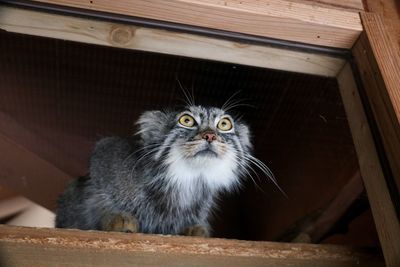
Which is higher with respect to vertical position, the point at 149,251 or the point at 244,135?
the point at 244,135

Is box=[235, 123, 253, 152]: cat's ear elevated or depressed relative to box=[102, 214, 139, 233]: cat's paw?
elevated

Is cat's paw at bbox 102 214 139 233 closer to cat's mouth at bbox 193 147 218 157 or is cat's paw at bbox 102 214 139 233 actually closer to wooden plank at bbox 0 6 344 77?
cat's mouth at bbox 193 147 218 157

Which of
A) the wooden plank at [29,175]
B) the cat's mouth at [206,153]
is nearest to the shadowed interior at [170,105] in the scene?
the wooden plank at [29,175]

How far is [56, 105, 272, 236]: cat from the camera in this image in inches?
57.0

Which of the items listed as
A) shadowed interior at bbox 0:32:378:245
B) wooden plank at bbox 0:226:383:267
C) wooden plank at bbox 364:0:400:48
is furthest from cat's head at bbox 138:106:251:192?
wooden plank at bbox 364:0:400:48

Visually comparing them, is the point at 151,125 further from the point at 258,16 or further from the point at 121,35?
the point at 258,16

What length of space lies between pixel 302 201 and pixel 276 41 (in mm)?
803

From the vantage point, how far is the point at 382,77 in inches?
42.1

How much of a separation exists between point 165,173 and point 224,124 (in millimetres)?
251

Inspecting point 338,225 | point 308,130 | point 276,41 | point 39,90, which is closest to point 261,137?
point 308,130

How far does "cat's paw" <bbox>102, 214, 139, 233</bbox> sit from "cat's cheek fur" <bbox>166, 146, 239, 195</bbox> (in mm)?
189

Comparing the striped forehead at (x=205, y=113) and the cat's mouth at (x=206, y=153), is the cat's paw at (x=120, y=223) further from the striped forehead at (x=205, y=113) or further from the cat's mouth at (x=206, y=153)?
the striped forehead at (x=205, y=113)

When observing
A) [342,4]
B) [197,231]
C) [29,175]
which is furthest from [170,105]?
[342,4]

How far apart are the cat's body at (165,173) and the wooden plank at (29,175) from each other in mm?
288
